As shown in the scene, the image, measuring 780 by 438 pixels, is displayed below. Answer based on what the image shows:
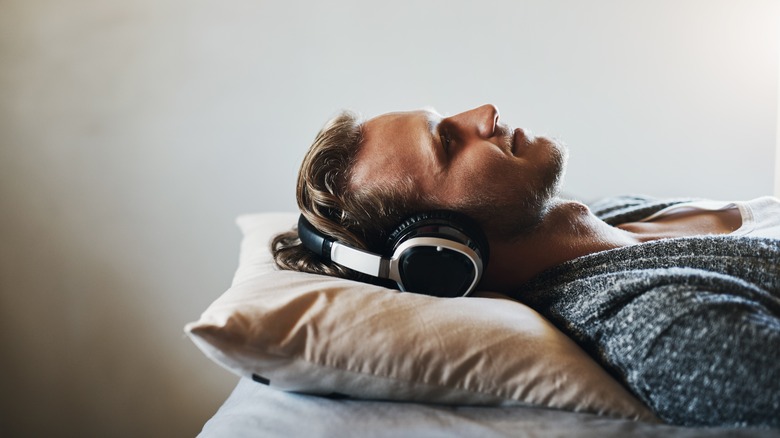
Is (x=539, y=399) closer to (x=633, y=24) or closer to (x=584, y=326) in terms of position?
(x=584, y=326)

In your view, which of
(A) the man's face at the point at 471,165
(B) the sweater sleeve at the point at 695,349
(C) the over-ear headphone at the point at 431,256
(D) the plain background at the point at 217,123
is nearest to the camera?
(B) the sweater sleeve at the point at 695,349

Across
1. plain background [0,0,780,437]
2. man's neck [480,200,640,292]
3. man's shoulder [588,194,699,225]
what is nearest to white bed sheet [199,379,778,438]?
man's neck [480,200,640,292]

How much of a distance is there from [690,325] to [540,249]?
0.47 meters

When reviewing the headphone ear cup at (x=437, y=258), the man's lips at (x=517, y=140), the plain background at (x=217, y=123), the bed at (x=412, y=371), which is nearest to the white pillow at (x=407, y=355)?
the bed at (x=412, y=371)

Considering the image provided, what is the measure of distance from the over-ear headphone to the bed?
0.14 m

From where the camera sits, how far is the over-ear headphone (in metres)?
0.89

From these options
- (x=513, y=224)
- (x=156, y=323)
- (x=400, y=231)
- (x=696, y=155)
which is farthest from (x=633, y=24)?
(x=156, y=323)

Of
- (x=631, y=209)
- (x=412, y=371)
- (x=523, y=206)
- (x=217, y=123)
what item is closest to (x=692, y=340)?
(x=412, y=371)

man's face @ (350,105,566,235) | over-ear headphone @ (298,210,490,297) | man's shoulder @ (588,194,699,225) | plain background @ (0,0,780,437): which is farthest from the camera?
plain background @ (0,0,780,437)

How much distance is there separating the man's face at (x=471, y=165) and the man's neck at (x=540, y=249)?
30 mm

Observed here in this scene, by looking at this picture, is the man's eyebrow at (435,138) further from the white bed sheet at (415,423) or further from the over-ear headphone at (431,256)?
the white bed sheet at (415,423)

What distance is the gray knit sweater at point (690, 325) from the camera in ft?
1.94

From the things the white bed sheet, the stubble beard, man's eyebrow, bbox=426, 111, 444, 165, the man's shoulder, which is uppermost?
man's eyebrow, bbox=426, 111, 444, 165

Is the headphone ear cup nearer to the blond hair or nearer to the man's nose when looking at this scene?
the blond hair
